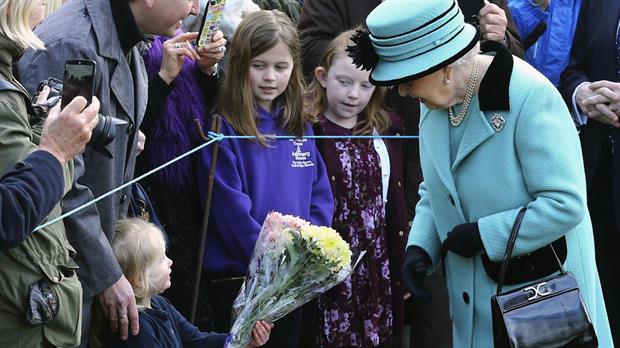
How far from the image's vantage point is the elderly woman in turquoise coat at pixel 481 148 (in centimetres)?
412

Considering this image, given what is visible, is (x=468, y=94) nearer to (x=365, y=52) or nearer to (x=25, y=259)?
(x=365, y=52)

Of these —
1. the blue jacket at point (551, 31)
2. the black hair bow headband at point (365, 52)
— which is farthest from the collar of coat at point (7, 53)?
the blue jacket at point (551, 31)

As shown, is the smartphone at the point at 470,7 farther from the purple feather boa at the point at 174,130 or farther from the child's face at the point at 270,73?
the purple feather boa at the point at 174,130

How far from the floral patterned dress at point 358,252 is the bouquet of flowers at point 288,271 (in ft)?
3.73

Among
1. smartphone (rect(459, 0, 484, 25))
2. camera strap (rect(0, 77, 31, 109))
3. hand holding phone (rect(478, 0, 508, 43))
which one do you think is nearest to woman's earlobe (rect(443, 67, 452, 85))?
camera strap (rect(0, 77, 31, 109))

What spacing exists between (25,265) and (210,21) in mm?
2050

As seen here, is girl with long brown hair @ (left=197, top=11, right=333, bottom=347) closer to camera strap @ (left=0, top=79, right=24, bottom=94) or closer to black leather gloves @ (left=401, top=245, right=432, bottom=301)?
black leather gloves @ (left=401, top=245, right=432, bottom=301)

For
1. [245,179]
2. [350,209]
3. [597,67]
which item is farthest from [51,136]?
[597,67]

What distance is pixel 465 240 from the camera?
4215 mm

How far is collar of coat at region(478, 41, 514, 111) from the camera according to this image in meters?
4.19

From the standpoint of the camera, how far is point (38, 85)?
4227 millimetres

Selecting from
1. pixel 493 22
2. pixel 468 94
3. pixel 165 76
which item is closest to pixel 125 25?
pixel 165 76

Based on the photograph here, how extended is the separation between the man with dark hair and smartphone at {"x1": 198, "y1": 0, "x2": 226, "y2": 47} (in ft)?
1.98

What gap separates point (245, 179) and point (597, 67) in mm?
2242
